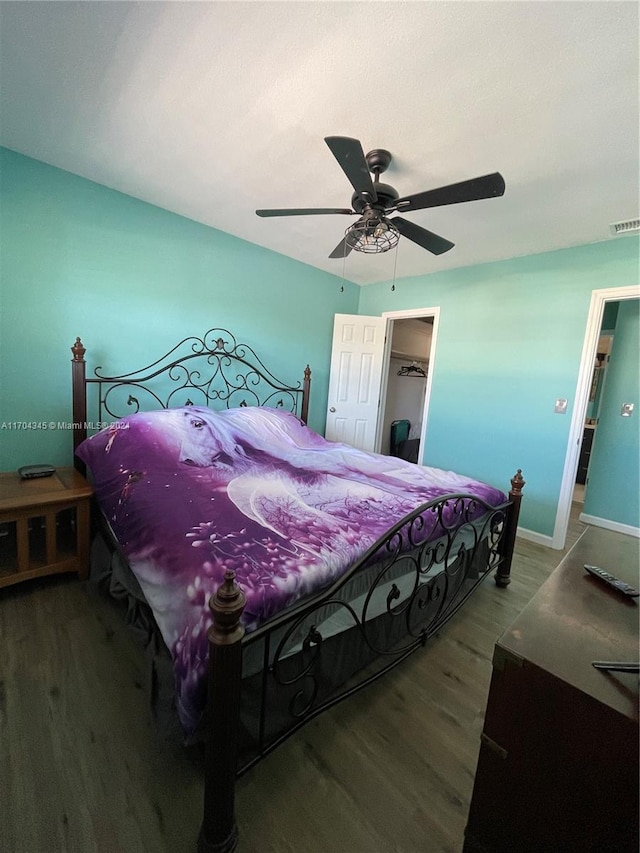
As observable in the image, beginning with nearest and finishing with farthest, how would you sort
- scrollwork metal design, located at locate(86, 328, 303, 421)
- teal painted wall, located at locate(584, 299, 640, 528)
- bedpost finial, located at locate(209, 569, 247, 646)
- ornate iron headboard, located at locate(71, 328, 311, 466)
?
bedpost finial, located at locate(209, 569, 247, 646), ornate iron headboard, located at locate(71, 328, 311, 466), scrollwork metal design, located at locate(86, 328, 303, 421), teal painted wall, located at locate(584, 299, 640, 528)

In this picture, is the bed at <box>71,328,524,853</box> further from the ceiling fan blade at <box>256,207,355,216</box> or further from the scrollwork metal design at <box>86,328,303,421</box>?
the ceiling fan blade at <box>256,207,355,216</box>

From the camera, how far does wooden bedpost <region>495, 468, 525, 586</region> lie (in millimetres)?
2189

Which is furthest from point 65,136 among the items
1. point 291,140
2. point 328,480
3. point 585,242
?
point 585,242

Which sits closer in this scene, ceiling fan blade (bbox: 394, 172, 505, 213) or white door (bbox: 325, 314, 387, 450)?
ceiling fan blade (bbox: 394, 172, 505, 213)

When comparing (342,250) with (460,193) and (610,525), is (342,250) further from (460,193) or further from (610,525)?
(610,525)

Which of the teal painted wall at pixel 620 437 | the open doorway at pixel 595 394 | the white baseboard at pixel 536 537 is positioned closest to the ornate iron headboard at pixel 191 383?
the white baseboard at pixel 536 537

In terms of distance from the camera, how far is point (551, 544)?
3004 mm

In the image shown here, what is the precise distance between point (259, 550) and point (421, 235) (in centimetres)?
195

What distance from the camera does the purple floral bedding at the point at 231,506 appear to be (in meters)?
1.04

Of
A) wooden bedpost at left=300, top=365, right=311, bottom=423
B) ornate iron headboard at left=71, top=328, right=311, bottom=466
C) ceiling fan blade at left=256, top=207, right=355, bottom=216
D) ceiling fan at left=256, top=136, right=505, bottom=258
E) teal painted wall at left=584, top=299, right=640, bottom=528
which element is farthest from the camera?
wooden bedpost at left=300, top=365, right=311, bottom=423

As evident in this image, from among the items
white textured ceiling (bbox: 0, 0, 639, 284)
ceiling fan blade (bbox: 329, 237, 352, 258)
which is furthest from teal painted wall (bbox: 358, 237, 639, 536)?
ceiling fan blade (bbox: 329, 237, 352, 258)

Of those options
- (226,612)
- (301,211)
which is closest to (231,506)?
(226,612)

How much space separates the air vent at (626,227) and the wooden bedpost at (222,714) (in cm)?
344

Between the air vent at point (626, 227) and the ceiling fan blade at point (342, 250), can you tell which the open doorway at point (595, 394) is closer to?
the air vent at point (626, 227)
